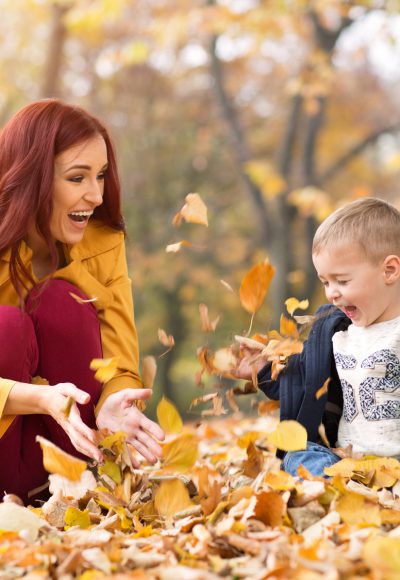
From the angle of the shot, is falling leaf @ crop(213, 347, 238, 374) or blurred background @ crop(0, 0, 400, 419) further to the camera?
blurred background @ crop(0, 0, 400, 419)

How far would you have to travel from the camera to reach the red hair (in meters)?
2.15

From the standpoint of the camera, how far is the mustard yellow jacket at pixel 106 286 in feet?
7.21

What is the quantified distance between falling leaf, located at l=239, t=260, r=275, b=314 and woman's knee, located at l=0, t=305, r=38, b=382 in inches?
23.1

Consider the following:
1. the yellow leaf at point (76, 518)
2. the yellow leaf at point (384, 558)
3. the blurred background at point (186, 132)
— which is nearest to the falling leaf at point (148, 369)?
the yellow leaf at point (76, 518)

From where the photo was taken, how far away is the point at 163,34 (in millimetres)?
7762

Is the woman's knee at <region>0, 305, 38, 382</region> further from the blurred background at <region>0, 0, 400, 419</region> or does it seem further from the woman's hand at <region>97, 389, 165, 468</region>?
the blurred background at <region>0, 0, 400, 419</region>

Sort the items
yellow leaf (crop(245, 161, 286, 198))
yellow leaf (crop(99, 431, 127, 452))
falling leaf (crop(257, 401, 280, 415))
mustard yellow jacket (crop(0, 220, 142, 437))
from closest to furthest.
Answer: yellow leaf (crop(99, 431, 127, 452))
falling leaf (crop(257, 401, 280, 415))
mustard yellow jacket (crop(0, 220, 142, 437))
yellow leaf (crop(245, 161, 286, 198))

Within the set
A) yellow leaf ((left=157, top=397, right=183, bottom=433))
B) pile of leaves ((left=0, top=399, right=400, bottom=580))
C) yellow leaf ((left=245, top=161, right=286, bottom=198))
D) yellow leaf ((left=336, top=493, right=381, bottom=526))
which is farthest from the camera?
yellow leaf ((left=245, top=161, right=286, bottom=198))

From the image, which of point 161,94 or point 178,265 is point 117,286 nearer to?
point 178,265

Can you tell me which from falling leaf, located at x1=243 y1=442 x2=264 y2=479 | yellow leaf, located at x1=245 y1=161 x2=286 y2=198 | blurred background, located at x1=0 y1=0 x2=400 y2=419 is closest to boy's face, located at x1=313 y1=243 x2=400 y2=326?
falling leaf, located at x1=243 y1=442 x2=264 y2=479

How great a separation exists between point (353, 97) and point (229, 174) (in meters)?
2.30

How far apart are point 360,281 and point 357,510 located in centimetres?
62

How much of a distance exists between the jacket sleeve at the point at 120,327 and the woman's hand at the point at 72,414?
38 centimetres

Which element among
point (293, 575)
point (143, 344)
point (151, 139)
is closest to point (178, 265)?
point (143, 344)
